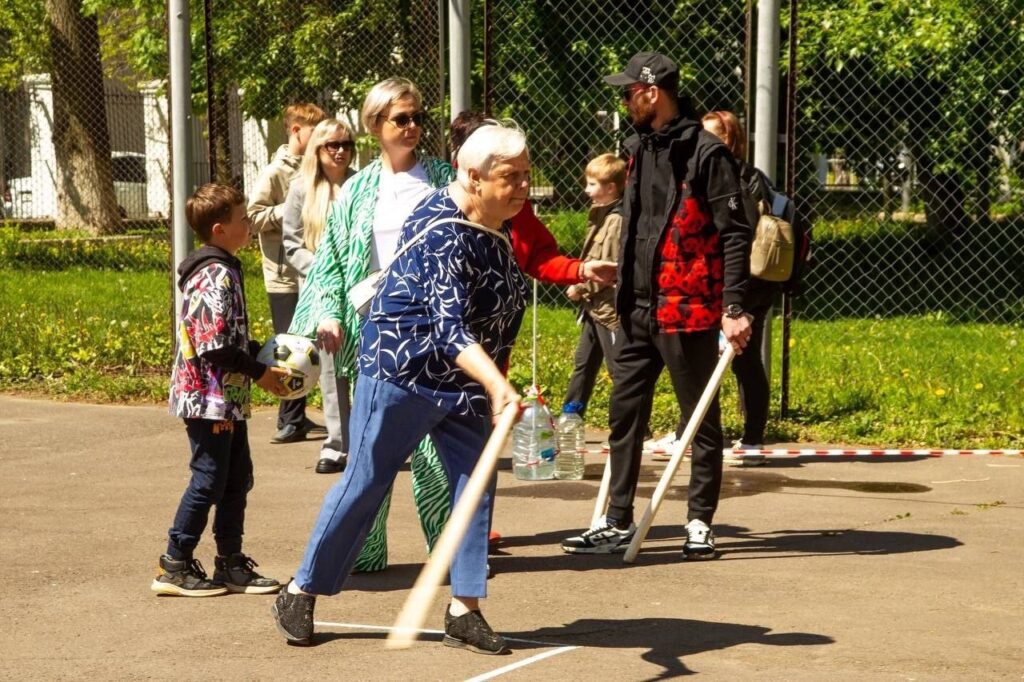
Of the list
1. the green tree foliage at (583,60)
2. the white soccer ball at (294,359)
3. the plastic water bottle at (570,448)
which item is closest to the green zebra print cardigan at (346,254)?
the white soccer ball at (294,359)

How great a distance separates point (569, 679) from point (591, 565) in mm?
1628

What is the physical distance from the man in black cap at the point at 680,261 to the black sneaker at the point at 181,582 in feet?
5.16

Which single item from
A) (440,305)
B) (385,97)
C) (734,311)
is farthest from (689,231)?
(440,305)

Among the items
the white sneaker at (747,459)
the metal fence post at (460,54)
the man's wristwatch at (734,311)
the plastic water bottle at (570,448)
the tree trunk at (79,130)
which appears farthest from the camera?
the tree trunk at (79,130)

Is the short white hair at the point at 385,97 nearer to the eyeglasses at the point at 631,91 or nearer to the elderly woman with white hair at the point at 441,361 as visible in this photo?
the eyeglasses at the point at 631,91

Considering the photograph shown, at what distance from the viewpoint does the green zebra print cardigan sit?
6.03 metres

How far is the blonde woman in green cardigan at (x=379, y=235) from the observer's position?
19.5 feet

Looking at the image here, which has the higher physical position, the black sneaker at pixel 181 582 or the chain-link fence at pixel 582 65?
the chain-link fence at pixel 582 65

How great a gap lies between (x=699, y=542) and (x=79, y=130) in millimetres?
20720

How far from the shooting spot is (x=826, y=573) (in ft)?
20.1

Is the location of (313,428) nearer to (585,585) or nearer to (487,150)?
(585,585)

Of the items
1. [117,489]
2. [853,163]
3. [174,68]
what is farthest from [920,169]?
[117,489]

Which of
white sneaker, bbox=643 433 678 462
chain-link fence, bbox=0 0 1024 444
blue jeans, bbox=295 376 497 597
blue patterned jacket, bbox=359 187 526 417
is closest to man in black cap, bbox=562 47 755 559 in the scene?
blue patterned jacket, bbox=359 187 526 417

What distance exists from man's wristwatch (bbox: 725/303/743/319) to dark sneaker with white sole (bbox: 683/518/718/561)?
36.2 inches
